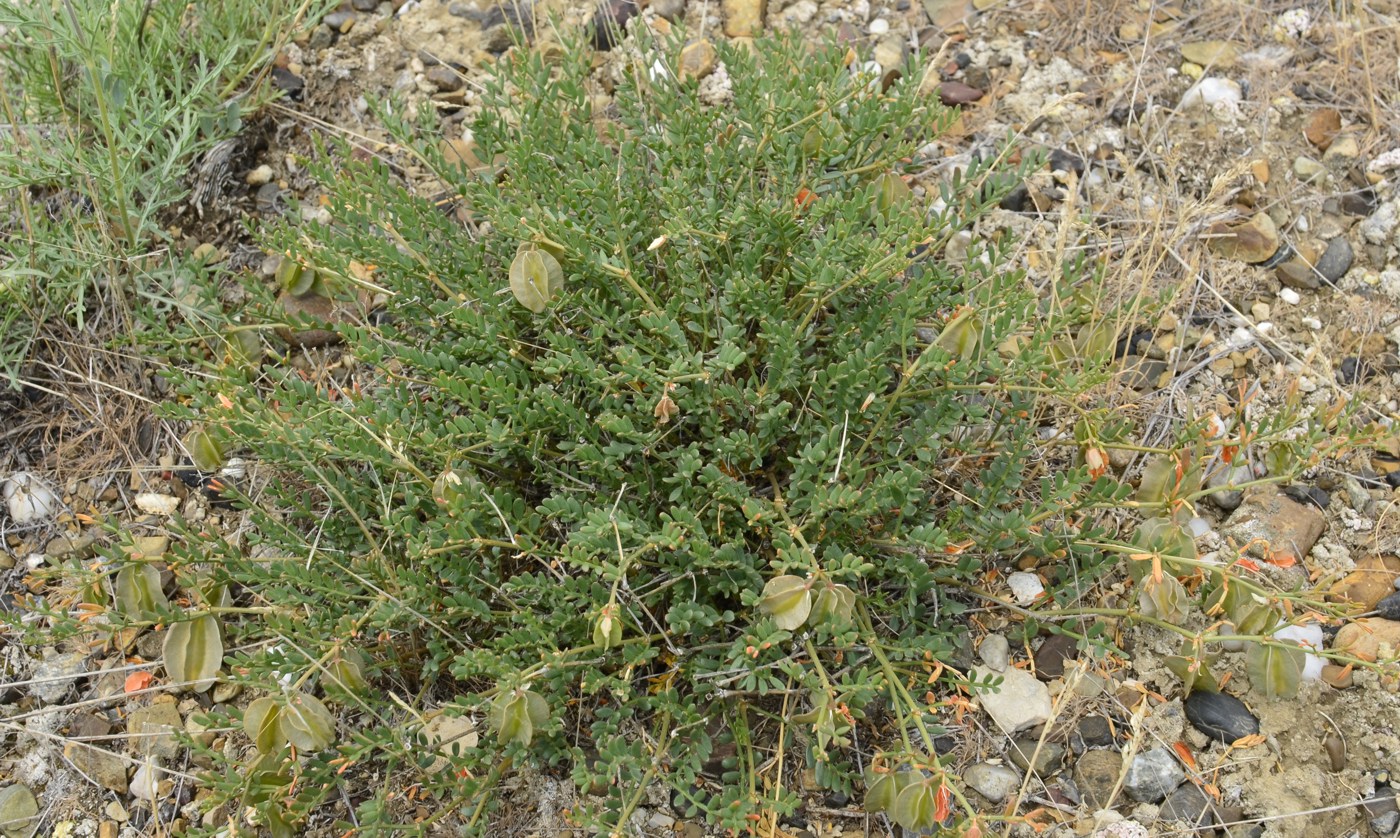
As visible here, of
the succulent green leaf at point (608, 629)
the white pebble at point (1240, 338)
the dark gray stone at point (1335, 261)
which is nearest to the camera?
the succulent green leaf at point (608, 629)

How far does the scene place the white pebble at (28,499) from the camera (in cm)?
323

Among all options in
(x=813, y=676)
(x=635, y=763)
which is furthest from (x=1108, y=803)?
(x=635, y=763)

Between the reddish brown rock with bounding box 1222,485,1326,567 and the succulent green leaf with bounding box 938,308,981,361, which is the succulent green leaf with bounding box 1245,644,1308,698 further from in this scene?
the succulent green leaf with bounding box 938,308,981,361

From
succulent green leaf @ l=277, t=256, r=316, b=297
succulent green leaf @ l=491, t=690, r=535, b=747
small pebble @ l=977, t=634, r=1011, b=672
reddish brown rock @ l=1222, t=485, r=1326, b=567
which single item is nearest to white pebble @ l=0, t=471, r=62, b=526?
succulent green leaf @ l=277, t=256, r=316, b=297

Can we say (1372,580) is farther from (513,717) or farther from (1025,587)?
(513,717)

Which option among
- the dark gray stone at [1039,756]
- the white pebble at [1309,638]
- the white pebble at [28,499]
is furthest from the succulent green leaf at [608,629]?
the white pebble at [28,499]

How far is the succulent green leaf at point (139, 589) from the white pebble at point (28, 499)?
0.78m

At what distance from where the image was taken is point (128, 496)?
3.27 metres

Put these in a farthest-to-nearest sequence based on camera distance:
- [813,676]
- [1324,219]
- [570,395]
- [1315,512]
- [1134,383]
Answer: [1324,219] → [1134,383] → [1315,512] → [570,395] → [813,676]

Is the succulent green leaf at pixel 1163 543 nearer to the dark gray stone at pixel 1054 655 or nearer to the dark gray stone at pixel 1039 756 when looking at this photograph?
the dark gray stone at pixel 1054 655

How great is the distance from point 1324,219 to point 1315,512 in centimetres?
103

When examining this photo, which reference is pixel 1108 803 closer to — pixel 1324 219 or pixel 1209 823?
pixel 1209 823

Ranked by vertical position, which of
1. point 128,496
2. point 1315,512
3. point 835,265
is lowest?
point 128,496

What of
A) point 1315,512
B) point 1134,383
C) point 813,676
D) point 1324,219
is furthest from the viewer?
point 1324,219
